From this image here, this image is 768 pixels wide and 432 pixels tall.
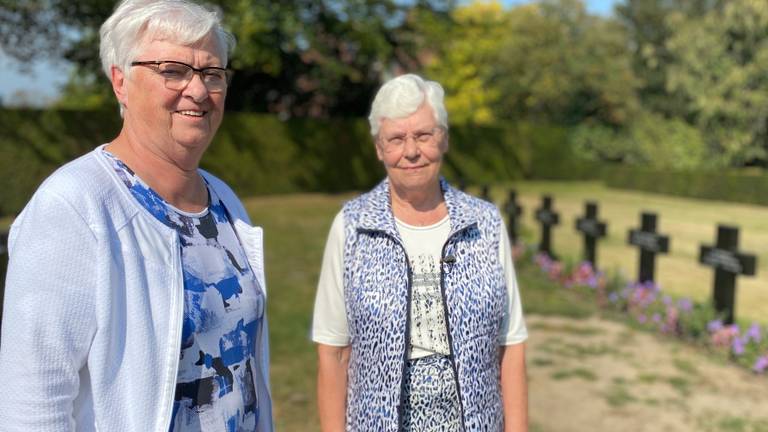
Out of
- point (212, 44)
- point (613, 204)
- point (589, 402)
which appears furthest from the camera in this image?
point (613, 204)

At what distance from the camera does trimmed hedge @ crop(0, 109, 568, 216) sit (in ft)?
54.1

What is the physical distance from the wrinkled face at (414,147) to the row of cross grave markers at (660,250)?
5.16 m

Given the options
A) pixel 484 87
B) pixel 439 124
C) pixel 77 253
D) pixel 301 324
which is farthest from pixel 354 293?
pixel 484 87

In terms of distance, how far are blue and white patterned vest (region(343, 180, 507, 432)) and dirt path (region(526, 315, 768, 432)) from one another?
251cm

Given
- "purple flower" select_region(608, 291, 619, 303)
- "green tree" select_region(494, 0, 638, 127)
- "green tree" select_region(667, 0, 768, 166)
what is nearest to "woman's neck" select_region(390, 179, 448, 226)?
"purple flower" select_region(608, 291, 619, 303)

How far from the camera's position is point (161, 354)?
1427 mm

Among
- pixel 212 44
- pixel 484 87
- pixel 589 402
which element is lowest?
pixel 589 402

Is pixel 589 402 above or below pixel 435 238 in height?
below

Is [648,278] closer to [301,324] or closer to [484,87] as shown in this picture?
[301,324]

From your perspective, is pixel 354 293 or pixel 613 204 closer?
pixel 354 293

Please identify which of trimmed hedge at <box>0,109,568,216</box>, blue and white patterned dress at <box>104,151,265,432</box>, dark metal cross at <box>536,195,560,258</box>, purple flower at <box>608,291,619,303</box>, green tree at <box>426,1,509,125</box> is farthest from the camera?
green tree at <box>426,1,509,125</box>

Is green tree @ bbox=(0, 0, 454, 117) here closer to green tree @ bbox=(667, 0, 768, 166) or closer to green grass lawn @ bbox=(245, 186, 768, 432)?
green grass lawn @ bbox=(245, 186, 768, 432)

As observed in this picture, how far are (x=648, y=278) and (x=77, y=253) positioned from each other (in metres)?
7.47

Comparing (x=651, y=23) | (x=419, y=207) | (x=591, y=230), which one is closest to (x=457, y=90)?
(x=591, y=230)
